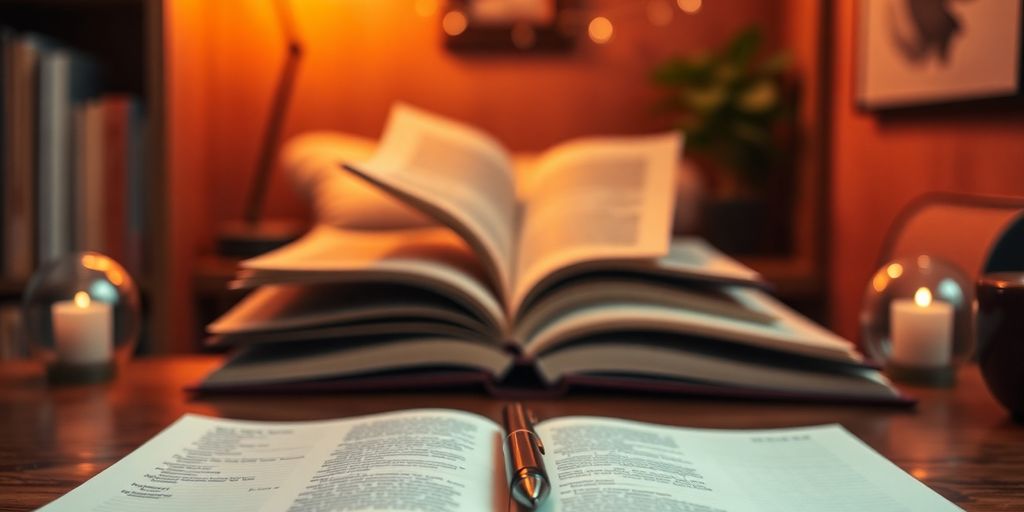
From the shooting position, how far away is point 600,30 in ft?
6.64

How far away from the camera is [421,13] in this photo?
2.01 meters

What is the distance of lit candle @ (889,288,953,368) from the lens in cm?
79

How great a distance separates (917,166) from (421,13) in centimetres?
105

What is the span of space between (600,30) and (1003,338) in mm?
1460

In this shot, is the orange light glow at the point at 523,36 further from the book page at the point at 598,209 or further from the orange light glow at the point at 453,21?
the book page at the point at 598,209

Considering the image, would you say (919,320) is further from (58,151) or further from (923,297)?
(58,151)

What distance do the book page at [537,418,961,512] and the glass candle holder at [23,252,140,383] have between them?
0.42m

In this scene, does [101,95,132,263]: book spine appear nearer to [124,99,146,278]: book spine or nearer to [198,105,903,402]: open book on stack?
[124,99,146,278]: book spine

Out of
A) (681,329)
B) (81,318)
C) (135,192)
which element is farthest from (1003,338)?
(135,192)

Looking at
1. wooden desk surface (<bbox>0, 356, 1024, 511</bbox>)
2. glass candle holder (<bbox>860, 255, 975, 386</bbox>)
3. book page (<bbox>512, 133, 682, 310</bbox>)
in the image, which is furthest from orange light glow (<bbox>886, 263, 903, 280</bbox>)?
book page (<bbox>512, 133, 682, 310</bbox>)

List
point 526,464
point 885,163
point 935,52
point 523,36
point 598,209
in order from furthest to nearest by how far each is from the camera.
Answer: point 523,36
point 885,163
point 935,52
point 598,209
point 526,464

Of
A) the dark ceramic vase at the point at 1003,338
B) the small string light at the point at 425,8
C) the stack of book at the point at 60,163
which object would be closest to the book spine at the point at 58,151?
the stack of book at the point at 60,163

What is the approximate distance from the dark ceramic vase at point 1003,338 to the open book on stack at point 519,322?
78 millimetres

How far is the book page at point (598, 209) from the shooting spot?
0.84 meters
